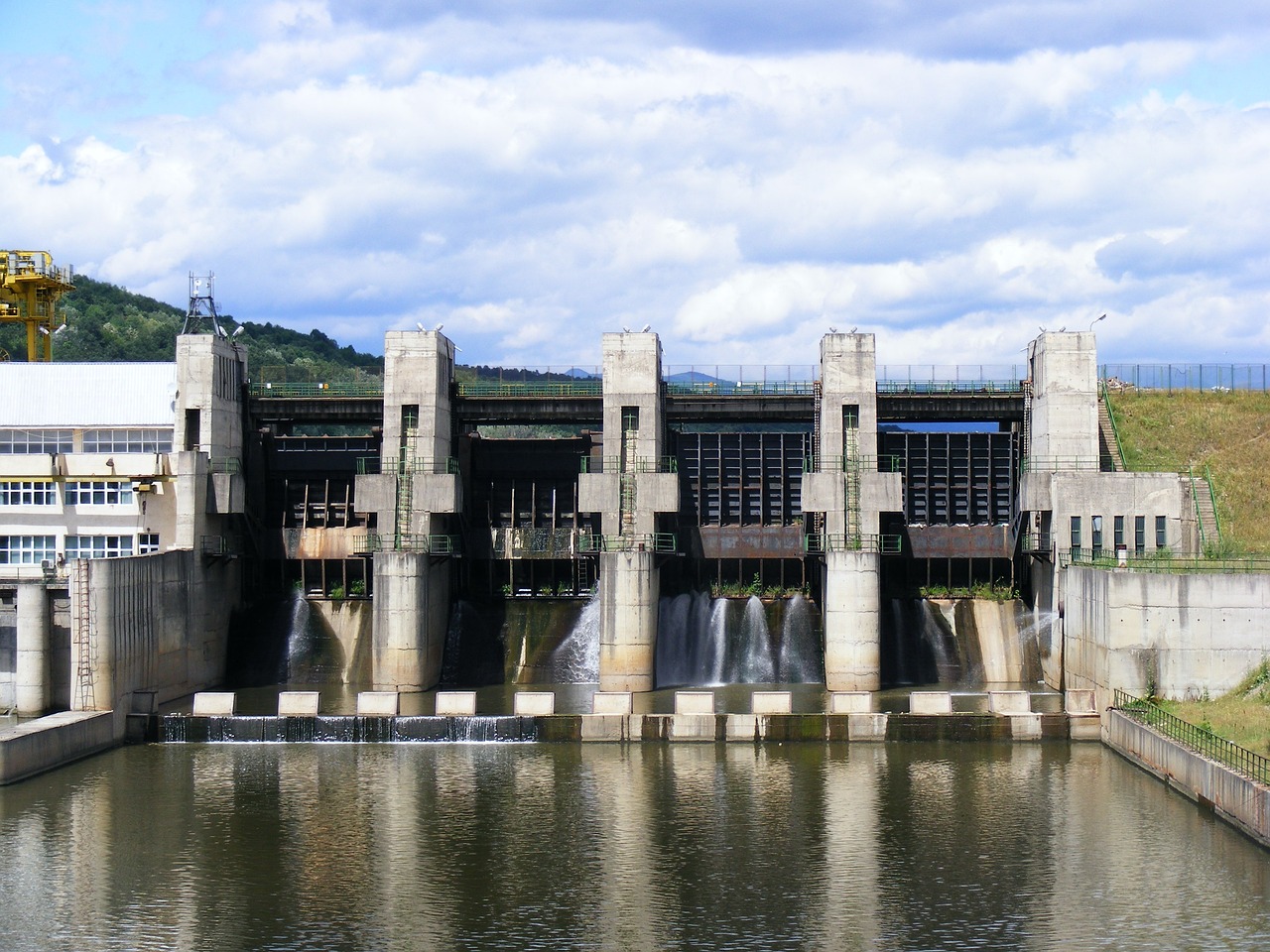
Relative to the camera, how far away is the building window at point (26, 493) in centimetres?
5747

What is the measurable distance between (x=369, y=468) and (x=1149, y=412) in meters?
35.0

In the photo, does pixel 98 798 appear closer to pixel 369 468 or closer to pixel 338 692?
pixel 338 692

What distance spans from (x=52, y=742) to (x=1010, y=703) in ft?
98.6

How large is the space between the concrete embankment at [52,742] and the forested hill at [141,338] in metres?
53.4

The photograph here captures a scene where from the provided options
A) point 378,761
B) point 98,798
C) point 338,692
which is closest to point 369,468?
point 338,692

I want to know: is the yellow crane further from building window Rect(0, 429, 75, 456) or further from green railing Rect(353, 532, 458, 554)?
green railing Rect(353, 532, 458, 554)

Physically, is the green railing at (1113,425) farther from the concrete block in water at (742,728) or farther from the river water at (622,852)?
the concrete block in water at (742,728)

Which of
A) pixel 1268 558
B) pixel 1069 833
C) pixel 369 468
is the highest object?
pixel 369 468

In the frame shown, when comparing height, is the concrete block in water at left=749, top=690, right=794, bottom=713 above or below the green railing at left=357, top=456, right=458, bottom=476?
below

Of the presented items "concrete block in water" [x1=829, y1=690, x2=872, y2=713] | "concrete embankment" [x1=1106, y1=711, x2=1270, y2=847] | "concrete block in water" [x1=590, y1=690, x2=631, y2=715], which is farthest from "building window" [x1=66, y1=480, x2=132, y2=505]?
"concrete embankment" [x1=1106, y1=711, x2=1270, y2=847]

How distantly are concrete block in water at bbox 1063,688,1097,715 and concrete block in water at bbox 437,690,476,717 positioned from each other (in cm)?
1942

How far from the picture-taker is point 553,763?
43875mm

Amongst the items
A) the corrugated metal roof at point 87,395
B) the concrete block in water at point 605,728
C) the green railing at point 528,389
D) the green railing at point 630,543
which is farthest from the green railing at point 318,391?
the concrete block in water at point 605,728

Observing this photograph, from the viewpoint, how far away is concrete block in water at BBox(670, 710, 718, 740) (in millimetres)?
46875
